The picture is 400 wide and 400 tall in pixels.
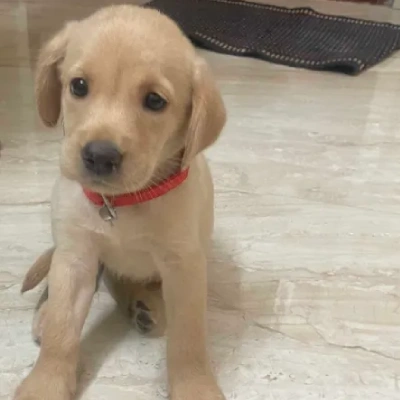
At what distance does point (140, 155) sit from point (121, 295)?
416mm

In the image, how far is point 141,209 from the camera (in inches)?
46.0

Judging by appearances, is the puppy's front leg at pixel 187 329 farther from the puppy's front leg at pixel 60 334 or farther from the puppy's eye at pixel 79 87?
the puppy's eye at pixel 79 87

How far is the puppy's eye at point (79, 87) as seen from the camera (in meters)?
1.05

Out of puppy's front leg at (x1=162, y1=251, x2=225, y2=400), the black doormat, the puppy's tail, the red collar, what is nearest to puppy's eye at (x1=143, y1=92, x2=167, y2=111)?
the red collar

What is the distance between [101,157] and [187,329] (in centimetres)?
33

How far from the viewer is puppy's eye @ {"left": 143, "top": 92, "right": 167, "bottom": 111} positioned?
106 centimetres

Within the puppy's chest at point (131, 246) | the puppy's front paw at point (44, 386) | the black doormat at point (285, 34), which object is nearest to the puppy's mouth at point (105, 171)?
the puppy's chest at point (131, 246)

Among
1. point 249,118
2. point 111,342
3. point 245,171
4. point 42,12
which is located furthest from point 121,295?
point 42,12

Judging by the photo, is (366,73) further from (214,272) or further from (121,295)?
(121,295)

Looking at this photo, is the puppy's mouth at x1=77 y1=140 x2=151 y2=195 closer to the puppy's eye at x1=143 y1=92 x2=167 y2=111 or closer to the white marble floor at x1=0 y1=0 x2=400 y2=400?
the puppy's eye at x1=143 y1=92 x2=167 y2=111

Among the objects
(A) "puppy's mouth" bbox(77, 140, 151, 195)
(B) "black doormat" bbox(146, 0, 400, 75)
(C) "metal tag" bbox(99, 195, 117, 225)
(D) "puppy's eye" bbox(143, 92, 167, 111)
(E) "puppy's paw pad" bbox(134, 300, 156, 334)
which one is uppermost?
(D) "puppy's eye" bbox(143, 92, 167, 111)

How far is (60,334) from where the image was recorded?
1195 millimetres

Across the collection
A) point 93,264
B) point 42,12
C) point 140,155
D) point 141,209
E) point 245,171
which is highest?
point 140,155

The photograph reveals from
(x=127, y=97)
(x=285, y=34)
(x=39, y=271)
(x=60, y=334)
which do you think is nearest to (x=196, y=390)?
(x=60, y=334)
